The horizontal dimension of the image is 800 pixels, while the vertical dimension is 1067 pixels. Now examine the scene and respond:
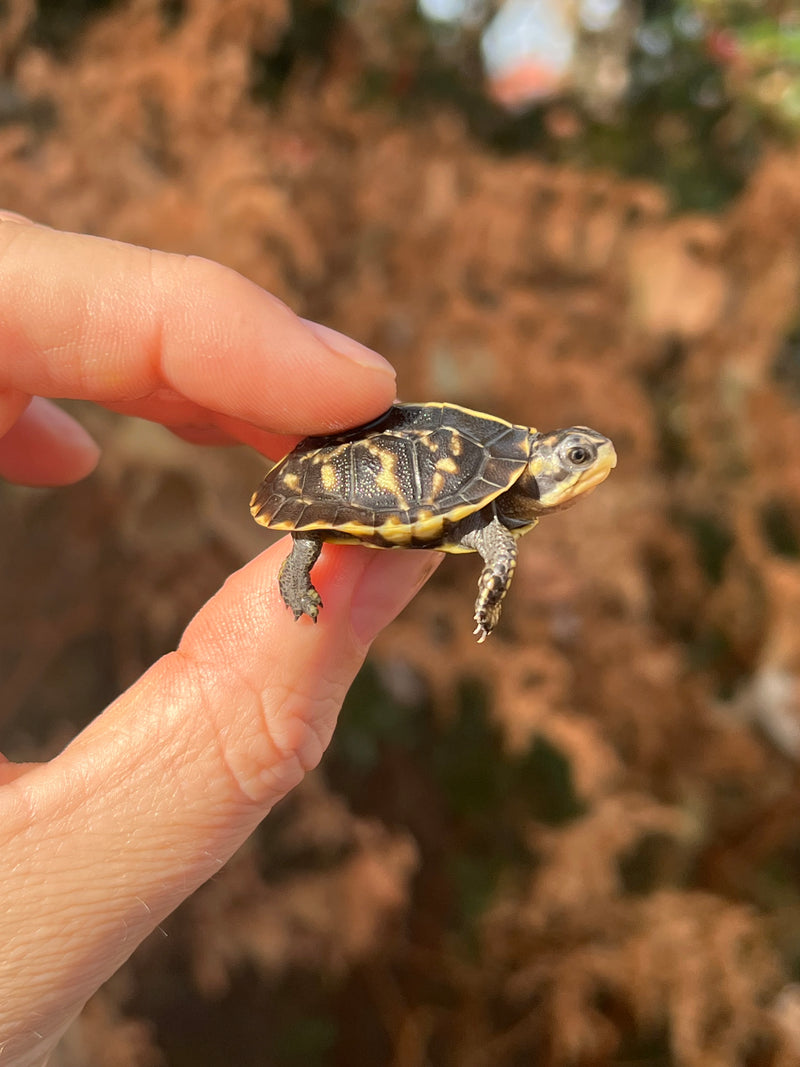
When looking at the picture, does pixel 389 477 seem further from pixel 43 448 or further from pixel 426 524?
pixel 43 448

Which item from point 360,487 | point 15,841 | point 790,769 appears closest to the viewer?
point 15,841

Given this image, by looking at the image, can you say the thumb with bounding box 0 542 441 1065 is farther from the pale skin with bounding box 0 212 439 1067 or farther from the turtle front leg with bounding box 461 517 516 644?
the turtle front leg with bounding box 461 517 516 644

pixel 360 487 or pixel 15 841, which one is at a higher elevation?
pixel 360 487

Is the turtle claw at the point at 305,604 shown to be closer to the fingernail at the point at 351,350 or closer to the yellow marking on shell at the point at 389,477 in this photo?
the yellow marking on shell at the point at 389,477

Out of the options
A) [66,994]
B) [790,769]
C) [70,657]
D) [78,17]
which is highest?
[78,17]

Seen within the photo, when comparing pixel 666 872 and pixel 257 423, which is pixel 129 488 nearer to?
pixel 257 423

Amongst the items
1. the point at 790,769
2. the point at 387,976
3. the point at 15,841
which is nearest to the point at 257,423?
the point at 15,841

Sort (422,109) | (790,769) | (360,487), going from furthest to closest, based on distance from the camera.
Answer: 1. (422,109)
2. (790,769)
3. (360,487)
